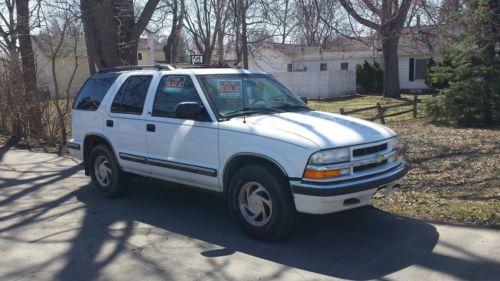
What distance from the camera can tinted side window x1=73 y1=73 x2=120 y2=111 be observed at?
729 cm

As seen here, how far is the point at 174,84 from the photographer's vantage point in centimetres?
622

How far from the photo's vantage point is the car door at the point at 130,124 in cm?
647

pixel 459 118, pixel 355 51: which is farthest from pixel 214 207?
pixel 355 51

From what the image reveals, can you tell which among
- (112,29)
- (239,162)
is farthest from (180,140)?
(112,29)

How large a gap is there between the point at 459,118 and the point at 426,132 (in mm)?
1789

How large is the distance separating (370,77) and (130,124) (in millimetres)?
27826

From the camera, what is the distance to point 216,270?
14.8ft

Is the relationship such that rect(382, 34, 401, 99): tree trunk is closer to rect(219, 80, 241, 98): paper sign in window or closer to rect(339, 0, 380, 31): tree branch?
rect(339, 0, 380, 31): tree branch

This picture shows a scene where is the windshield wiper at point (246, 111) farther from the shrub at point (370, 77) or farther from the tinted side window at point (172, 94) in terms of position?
the shrub at point (370, 77)

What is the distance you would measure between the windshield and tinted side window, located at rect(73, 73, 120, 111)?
1985 mm

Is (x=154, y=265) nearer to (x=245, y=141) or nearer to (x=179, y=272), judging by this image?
(x=179, y=272)

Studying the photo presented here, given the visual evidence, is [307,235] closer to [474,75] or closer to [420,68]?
[474,75]

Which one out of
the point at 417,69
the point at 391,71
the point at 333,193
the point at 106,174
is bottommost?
the point at 106,174

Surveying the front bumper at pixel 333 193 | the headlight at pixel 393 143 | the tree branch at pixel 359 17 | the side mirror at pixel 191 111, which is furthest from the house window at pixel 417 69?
the front bumper at pixel 333 193
